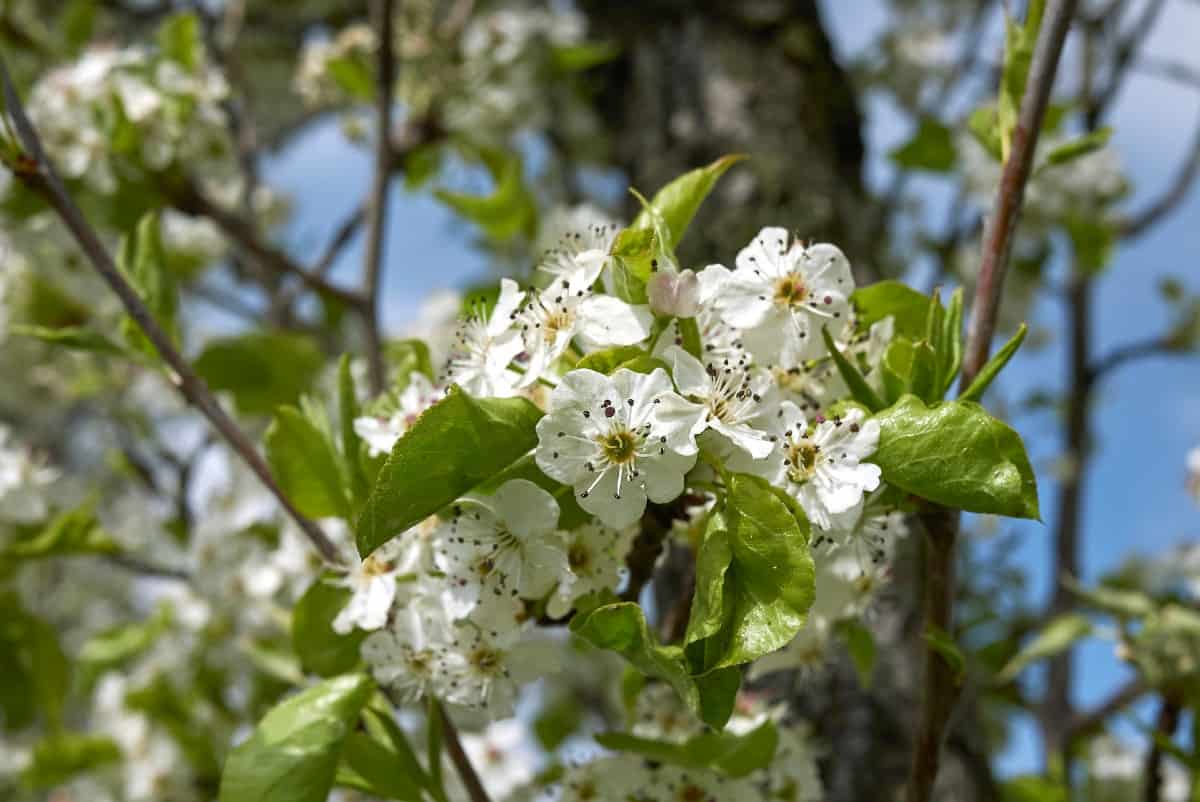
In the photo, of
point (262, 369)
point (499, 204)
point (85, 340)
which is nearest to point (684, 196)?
point (85, 340)

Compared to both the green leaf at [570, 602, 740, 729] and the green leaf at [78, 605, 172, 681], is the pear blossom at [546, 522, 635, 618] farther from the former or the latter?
the green leaf at [78, 605, 172, 681]

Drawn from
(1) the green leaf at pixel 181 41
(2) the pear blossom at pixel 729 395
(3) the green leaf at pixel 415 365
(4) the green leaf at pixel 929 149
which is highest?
(1) the green leaf at pixel 181 41

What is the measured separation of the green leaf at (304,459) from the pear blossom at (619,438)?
299 millimetres

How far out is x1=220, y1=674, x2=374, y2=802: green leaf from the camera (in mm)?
833

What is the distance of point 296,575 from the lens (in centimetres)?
145

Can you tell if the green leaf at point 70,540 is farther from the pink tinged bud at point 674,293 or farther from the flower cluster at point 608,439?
the pink tinged bud at point 674,293

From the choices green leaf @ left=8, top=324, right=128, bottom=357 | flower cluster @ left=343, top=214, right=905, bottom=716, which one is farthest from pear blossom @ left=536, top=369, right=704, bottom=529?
green leaf @ left=8, top=324, right=128, bottom=357

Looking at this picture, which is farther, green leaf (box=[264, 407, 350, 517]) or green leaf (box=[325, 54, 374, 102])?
green leaf (box=[325, 54, 374, 102])

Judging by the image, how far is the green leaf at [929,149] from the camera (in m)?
1.77

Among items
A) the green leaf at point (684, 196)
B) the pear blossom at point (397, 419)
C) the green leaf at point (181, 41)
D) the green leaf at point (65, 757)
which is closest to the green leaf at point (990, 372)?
the green leaf at point (684, 196)

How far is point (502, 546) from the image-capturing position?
0.81 meters

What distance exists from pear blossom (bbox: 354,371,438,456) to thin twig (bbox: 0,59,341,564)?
12 centimetres

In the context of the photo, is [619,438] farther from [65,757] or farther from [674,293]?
[65,757]

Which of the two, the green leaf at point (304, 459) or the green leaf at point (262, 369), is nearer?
the green leaf at point (304, 459)
